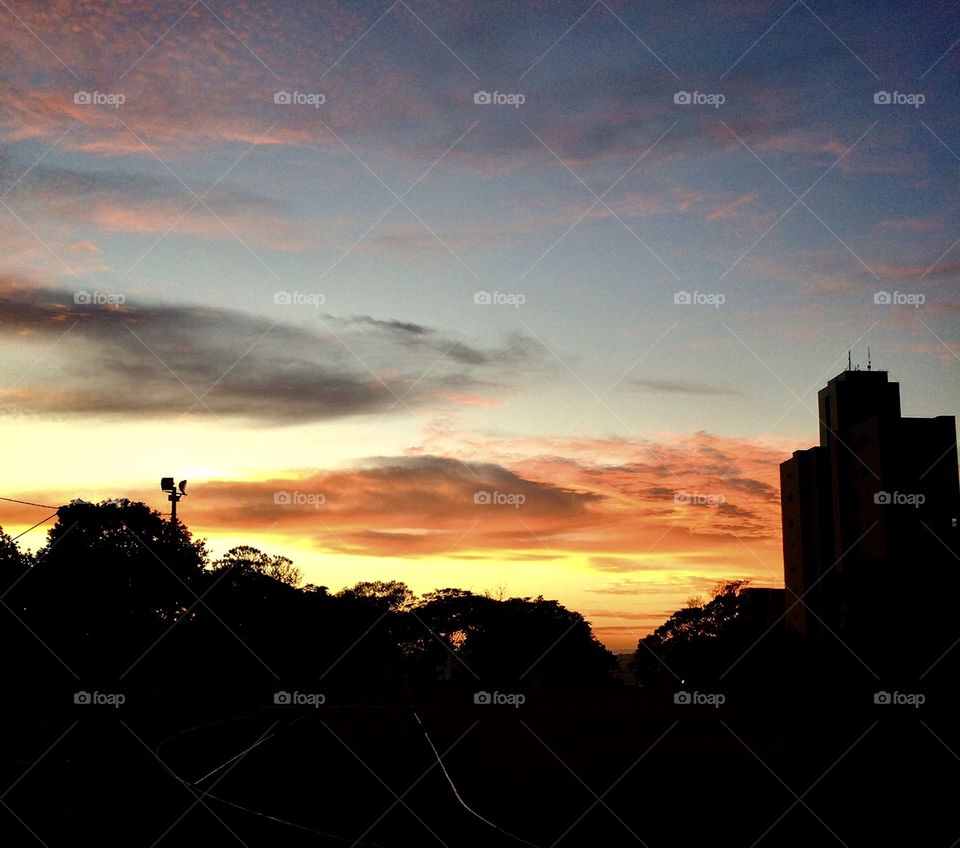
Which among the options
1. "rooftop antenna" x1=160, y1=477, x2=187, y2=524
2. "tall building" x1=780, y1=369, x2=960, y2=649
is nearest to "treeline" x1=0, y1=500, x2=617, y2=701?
"rooftop antenna" x1=160, y1=477, x2=187, y2=524

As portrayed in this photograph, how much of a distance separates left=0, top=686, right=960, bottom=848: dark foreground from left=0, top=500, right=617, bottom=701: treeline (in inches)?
322

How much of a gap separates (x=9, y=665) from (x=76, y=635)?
18.6m

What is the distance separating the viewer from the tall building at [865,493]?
9444 cm

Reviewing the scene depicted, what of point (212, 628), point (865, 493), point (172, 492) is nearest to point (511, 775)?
point (172, 492)

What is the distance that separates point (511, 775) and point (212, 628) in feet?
165

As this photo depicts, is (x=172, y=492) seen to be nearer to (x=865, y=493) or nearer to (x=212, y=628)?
(x=212, y=628)

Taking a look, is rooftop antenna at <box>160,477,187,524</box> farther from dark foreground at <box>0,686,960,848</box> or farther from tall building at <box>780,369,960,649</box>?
tall building at <box>780,369,960,649</box>

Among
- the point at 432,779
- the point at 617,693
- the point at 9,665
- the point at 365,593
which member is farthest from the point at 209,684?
the point at 365,593

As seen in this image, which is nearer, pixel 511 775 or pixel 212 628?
pixel 511 775

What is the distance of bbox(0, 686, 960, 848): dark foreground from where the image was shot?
19281 mm

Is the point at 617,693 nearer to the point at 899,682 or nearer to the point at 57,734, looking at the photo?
the point at 899,682

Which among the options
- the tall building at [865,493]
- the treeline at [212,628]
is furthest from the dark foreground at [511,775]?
the tall building at [865,493]

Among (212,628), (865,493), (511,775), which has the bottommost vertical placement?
(511,775)

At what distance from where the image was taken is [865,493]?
99062 millimetres
